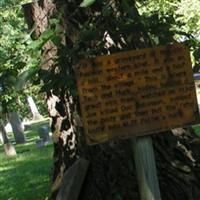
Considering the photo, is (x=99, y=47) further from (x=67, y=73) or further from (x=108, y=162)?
(x=108, y=162)

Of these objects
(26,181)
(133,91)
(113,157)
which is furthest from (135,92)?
(26,181)

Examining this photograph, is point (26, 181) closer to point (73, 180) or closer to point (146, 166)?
point (73, 180)

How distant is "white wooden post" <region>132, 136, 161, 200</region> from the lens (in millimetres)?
4277

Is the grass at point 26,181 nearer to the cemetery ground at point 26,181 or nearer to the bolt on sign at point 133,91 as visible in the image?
the cemetery ground at point 26,181

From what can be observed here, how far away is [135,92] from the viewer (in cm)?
409

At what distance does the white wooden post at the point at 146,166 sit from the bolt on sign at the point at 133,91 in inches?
6.3

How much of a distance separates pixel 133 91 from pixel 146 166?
559mm

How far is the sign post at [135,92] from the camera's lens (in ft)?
13.3

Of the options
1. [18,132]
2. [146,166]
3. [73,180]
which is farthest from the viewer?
[18,132]

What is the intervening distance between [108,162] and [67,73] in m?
1.52

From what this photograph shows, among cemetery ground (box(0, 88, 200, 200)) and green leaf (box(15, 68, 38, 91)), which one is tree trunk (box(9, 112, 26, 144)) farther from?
green leaf (box(15, 68, 38, 91))

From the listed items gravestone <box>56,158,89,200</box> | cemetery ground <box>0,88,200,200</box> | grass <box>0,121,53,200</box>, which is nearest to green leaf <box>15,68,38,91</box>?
gravestone <box>56,158,89,200</box>

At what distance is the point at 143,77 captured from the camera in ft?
13.4

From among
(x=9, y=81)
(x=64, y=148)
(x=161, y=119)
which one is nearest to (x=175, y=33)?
(x=161, y=119)
